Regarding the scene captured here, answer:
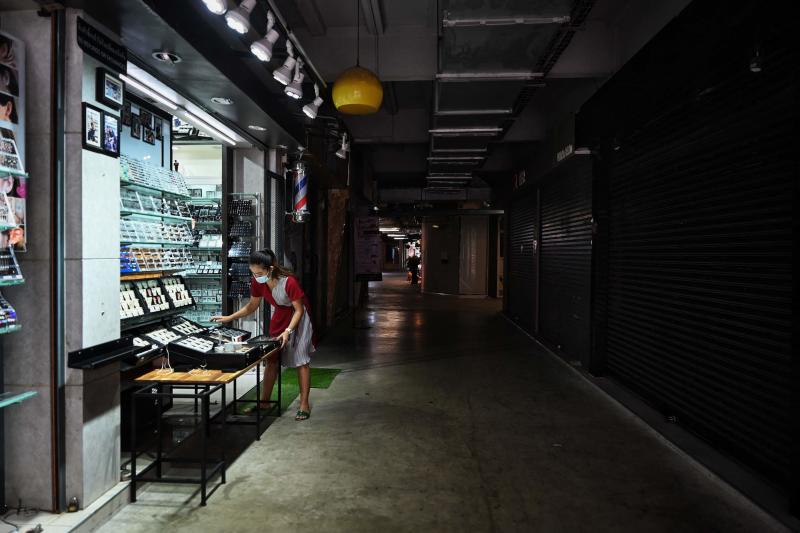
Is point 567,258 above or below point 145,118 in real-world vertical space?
below

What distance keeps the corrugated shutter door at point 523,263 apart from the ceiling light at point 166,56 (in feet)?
22.8

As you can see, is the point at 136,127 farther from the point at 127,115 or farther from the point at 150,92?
the point at 150,92

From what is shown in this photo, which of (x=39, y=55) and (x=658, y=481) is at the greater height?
(x=39, y=55)

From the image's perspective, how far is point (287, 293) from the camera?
14.2 ft

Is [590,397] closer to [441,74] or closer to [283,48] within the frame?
[441,74]

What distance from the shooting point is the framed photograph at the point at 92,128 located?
2.71 metres

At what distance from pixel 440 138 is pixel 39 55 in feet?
17.5

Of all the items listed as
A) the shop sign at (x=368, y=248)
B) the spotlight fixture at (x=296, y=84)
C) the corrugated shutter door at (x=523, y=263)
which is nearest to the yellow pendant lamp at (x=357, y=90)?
the spotlight fixture at (x=296, y=84)

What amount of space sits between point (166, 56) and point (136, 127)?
1181 mm

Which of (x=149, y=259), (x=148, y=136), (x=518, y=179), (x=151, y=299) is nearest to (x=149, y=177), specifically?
(x=148, y=136)

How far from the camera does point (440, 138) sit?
23.6ft

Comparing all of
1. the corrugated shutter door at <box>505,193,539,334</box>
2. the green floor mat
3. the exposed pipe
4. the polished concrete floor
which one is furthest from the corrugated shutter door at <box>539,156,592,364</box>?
the exposed pipe

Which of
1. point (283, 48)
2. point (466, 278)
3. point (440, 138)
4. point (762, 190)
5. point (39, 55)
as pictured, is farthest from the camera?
point (466, 278)

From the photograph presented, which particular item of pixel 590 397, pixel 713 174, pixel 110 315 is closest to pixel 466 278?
pixel 590 397
